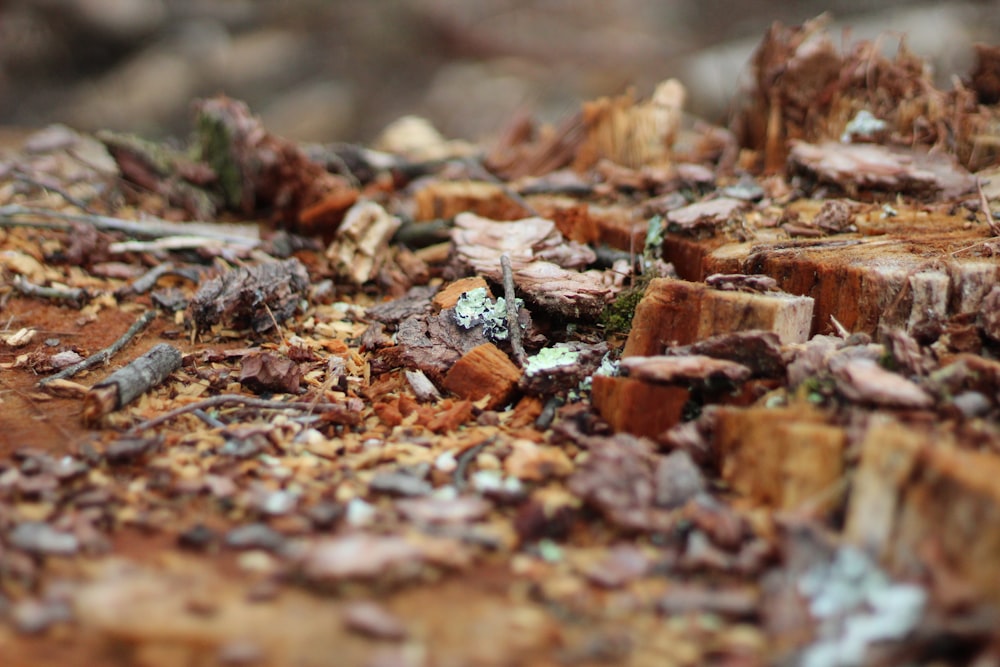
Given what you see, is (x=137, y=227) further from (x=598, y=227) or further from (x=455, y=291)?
(x=598, y=227)

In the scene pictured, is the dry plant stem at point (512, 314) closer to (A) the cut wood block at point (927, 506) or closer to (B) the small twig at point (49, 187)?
(A) the cut wood block at point (927, 506)

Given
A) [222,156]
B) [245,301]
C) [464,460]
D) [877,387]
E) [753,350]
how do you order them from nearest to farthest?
[877,387]
[464,460]
[753,350]
[245,301]
[222,156]

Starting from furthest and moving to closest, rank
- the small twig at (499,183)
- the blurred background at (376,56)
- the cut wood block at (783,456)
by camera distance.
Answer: the blurred background at (376,56), the small twig at (499,183), the cut wood block at (783,456)

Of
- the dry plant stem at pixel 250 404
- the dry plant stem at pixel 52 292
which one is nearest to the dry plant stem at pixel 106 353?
the dry plant stem at pixel 52 292

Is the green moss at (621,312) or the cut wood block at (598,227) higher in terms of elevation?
the cut wood block at (598,227)

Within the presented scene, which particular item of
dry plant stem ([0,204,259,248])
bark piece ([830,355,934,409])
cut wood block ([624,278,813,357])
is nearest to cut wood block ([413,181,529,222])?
dry plant stem ([0,204,259,248])

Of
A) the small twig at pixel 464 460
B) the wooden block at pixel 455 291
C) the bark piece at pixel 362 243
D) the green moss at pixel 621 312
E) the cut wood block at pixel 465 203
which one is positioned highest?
the cut wood block at pixel 465 203

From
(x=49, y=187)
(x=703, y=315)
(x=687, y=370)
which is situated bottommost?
(x=687, y=370)

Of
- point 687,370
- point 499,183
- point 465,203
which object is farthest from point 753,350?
point 499,183
